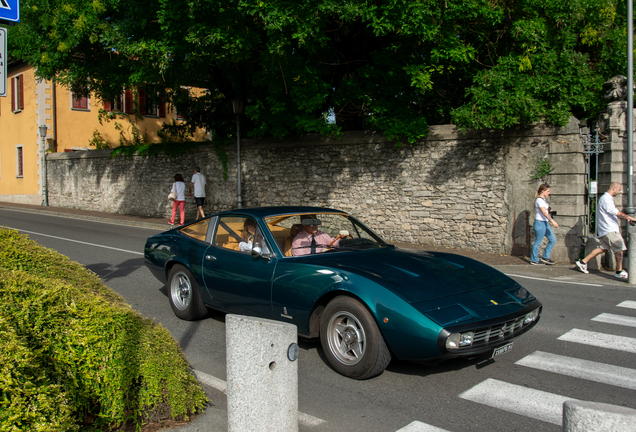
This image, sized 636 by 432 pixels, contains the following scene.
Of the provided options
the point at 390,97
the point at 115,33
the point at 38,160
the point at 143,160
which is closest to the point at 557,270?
the point at 390,97

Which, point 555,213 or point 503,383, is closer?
point 503,383

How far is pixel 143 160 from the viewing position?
22359 mm

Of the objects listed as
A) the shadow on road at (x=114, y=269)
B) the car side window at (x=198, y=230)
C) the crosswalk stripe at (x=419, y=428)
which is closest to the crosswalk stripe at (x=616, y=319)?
the crosswalk stripe at (x=419, y=428)

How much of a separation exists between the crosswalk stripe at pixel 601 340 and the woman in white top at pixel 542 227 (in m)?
5.18

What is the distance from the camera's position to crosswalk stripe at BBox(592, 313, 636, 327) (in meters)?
6.25

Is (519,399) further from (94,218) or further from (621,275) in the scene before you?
(94,218)

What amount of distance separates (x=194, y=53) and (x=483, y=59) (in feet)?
25.4

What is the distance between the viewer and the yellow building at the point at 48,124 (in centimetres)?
2861

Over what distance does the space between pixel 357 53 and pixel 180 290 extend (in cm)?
1109

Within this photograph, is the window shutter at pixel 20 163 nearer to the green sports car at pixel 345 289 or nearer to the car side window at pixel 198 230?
the car side window at pixel 198 230

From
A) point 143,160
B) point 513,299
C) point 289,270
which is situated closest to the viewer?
point 513,299

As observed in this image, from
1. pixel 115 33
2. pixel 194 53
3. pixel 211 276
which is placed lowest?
pixel 211 276

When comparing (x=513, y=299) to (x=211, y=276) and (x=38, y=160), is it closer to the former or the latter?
(x=211, y=276)

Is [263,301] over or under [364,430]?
over
